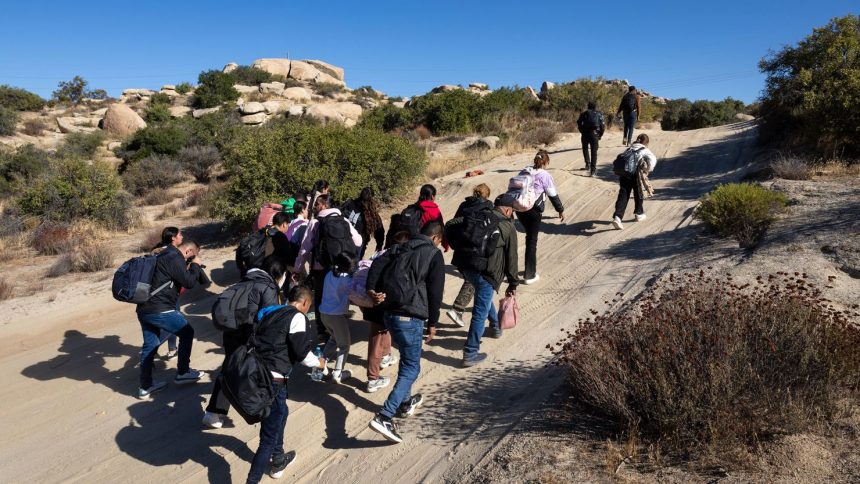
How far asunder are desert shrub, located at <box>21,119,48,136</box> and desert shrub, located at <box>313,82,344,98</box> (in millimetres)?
20176

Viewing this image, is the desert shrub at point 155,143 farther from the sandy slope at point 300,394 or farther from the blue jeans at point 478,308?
the blue jeans at point 478,308

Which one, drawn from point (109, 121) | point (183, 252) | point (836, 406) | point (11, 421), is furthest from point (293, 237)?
point (109, 121)

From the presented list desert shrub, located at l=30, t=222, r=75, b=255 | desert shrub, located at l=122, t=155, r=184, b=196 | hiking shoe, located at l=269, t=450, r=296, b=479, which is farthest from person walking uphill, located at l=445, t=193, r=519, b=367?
desert shrub, located at l=122, t=155, r=184, b=196

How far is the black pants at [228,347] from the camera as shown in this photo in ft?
15.7

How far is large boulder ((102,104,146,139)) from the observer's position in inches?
1297

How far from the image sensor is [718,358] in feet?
12.5

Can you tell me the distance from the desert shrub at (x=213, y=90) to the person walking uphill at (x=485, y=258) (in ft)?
124

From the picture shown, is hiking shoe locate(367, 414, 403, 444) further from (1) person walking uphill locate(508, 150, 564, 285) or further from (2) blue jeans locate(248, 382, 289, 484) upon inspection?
(1) person walking uphill locate(508, 150, 564, 285)

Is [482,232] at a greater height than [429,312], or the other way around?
[482,232]

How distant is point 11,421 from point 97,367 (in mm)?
1217

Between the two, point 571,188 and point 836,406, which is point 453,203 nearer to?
point 571,188

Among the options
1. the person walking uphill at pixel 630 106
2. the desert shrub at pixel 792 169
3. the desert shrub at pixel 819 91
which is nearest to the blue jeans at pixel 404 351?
the desert shrub at pixel 792 169

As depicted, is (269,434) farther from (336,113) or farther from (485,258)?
(336,113)

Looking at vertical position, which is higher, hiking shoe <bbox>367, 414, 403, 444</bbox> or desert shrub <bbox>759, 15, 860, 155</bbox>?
desert shrub <bbox>759, 15, 860, 155</bbox>
